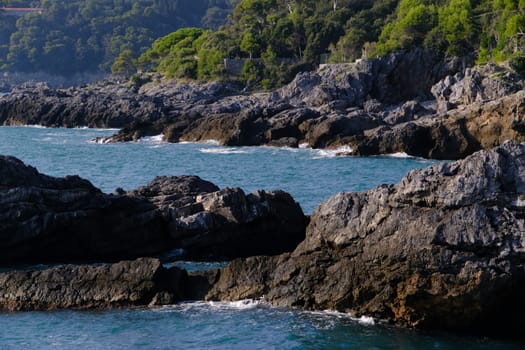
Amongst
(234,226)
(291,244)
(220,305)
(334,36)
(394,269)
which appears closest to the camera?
(394,269)

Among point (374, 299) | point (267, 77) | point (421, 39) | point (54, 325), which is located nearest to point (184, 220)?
point (54, 325)

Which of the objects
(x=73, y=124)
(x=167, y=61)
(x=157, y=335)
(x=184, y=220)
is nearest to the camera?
(x=157, y=335)

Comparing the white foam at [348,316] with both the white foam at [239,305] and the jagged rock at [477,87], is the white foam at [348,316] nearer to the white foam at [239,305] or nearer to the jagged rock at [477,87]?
the white foam at [239,305]

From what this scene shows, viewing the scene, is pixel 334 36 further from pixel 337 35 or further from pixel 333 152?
pixel 333 152

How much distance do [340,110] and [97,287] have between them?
4671cm

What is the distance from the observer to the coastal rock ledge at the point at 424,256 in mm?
16406

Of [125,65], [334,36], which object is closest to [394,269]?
[334,36]

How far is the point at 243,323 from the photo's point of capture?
18.0m

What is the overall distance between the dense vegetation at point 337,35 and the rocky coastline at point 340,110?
3971mm

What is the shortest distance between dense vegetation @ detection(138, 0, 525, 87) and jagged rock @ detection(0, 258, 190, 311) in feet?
170

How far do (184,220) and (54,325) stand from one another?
6.50 metres

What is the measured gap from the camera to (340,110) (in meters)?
64.8

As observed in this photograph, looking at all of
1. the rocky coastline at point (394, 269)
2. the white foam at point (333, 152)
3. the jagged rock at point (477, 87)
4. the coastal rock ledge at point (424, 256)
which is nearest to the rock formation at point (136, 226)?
the rocky coastline at point (394, 269)

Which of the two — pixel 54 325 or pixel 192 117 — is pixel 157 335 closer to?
pixel 54 325
